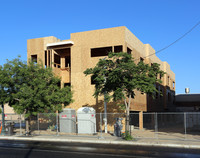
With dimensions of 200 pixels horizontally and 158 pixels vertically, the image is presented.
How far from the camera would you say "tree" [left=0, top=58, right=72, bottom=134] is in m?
22.6

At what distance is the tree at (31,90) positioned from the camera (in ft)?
74.3

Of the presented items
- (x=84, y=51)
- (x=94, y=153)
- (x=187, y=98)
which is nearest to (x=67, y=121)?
(x=84, y=51)

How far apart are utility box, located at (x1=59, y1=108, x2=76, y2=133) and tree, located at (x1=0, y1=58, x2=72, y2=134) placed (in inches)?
34.4

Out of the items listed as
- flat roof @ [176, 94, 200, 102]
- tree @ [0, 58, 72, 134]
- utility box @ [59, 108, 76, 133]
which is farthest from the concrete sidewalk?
flat roof @ [176, 94, 200, 102]

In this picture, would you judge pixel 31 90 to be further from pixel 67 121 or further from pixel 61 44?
pixel 61 44

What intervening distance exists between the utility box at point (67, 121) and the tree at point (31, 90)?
874 millimetres

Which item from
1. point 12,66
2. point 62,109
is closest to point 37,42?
point 12,66

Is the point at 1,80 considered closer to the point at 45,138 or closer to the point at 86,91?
the point at 45,138

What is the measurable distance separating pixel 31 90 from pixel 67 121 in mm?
5114

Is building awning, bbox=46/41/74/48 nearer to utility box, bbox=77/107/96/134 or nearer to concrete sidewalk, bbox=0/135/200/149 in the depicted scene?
utility box, bbox=77/107/96/134

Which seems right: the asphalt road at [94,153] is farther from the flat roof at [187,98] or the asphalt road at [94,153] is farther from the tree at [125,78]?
the flat roof at [187,98]

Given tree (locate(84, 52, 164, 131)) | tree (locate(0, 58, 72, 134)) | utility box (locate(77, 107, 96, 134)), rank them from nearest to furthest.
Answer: tree (locate(84, 52, 164, 131))
tree (locate(0, 58, 72, 134))
utility box (locate(77, 107, 96, 134))

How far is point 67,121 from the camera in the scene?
2495 cm

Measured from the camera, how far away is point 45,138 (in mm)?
21719
